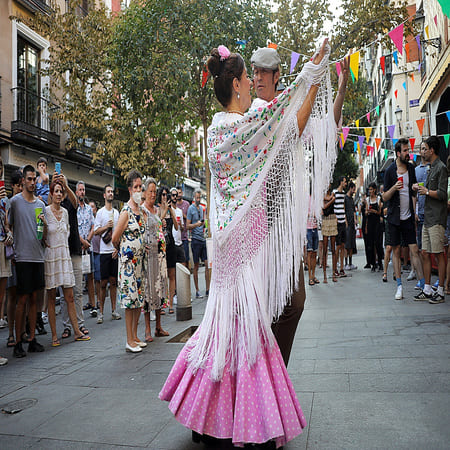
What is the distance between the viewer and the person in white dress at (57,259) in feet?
18.0

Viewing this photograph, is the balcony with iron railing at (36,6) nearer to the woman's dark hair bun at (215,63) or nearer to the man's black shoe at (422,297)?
the man's black shoe at (422,297)

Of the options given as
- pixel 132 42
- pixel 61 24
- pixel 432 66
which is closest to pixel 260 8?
pixel 132 42

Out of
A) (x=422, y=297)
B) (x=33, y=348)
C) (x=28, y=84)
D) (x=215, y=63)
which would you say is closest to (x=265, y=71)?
(x=215, y=63)

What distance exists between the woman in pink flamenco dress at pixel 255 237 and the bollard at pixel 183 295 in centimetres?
385

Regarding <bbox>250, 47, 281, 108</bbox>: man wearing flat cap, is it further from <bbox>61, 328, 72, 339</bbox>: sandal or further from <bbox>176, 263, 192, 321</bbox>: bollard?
<bbox>61, 328, 72, 339</bbox>: sandal

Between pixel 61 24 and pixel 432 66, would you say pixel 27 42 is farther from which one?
pixel 432 66

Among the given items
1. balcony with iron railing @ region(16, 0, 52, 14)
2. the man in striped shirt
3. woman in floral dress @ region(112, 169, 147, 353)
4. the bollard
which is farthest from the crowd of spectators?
balcony with iron railing @ region(16, 0, 52, 14)

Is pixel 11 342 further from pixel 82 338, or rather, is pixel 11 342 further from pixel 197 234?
pixel 197 234

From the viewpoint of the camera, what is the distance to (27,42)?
16.6m

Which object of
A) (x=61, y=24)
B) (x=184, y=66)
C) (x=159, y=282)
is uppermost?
(x=61, y=24)

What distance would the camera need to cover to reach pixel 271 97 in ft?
8.29

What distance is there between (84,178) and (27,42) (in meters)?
6.00

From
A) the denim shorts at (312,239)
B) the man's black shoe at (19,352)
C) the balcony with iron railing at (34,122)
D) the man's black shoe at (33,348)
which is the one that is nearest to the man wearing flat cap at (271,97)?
the man's black shoe at (19,352)

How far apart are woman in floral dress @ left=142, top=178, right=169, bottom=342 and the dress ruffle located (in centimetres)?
305
